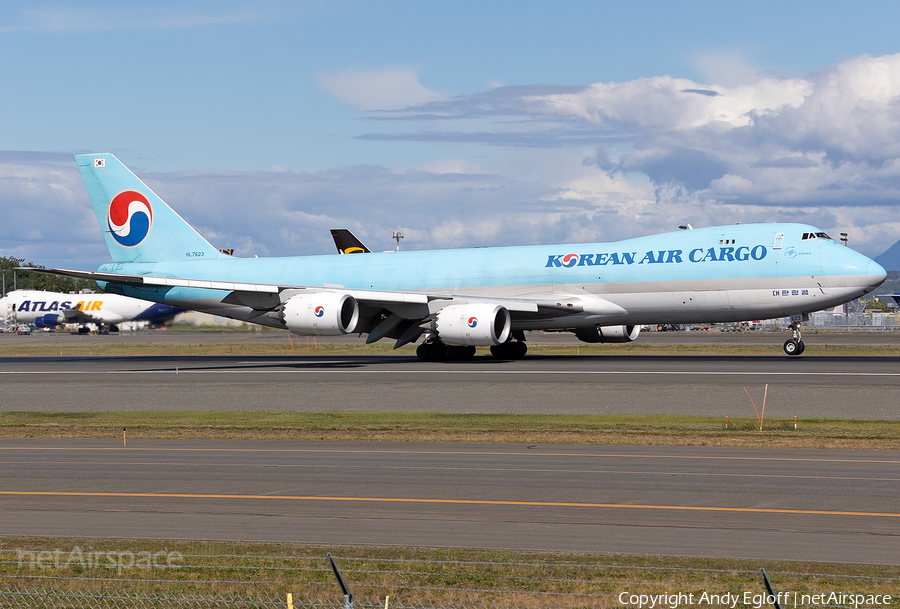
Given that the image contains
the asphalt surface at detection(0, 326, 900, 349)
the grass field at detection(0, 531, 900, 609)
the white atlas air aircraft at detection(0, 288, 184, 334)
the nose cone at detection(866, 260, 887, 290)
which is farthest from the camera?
the white atlas air aircraft at detection(0, 288, 184, 334)

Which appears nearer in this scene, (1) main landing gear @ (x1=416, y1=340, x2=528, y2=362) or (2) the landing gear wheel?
(2) the landing gear wheel

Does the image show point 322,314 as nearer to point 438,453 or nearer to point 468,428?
point 468,428

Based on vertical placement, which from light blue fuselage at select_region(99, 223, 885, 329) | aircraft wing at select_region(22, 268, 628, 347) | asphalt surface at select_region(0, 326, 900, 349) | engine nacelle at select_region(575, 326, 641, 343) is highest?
light blue fuselage at select_region(99, 223, 885, 329)

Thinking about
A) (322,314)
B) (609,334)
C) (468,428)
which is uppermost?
(322,314)

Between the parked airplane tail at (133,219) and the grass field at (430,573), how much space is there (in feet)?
144

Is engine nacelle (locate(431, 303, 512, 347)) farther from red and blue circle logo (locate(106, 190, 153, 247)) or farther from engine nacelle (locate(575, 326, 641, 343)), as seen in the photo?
red and blue circle logo (locate(106, 190, 153, 247))

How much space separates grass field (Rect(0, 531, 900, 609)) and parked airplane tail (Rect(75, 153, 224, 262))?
43937 millimetres

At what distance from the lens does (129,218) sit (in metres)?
52.6

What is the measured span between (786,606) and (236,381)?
30.6 metres

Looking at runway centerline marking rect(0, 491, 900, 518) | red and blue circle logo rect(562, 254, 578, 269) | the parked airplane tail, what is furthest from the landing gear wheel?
runway centerline marking rect(0, 491, 900, 518)

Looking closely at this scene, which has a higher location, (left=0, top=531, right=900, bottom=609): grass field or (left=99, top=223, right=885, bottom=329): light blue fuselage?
(left=99, top=223, right=885, bottom=329): light blue fuselage

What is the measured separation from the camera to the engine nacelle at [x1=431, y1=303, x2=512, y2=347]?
4141cm

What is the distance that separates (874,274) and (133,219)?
130 feet

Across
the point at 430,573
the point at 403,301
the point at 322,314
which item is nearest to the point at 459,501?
the point at 430,573
